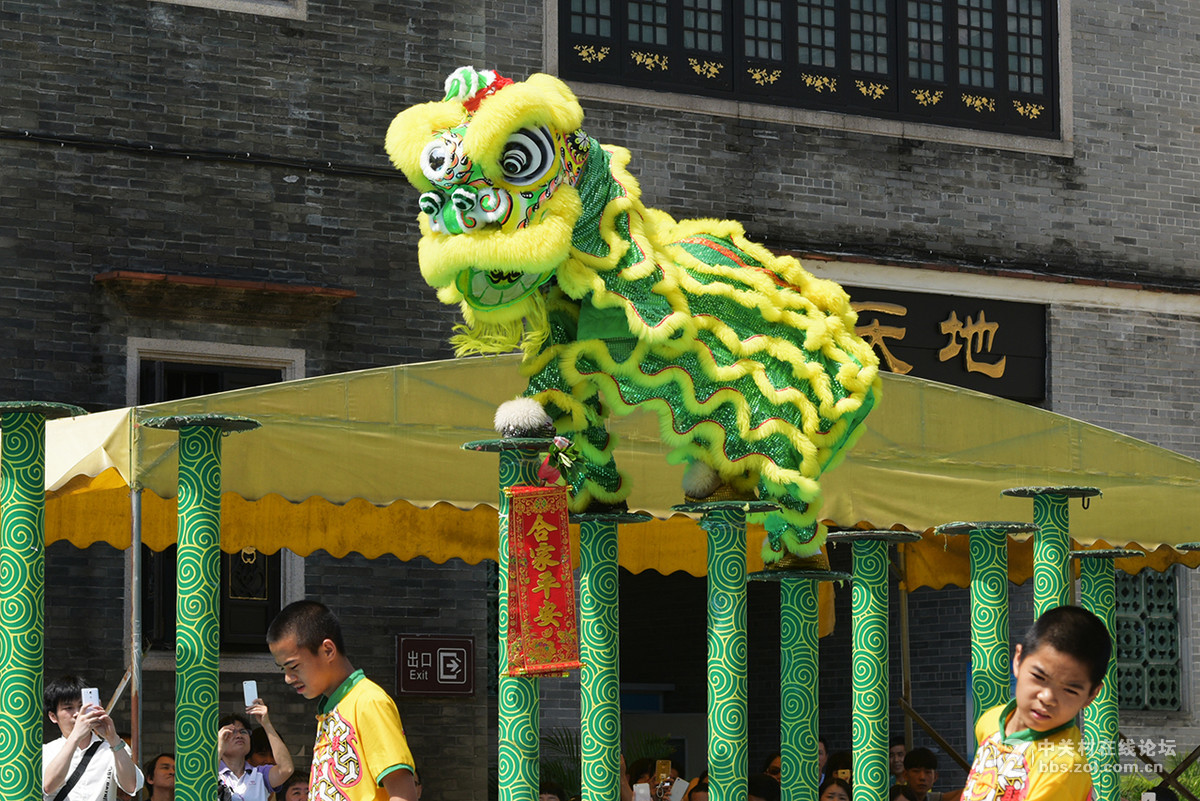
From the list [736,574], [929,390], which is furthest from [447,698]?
[736,574]

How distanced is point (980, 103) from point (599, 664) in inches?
335

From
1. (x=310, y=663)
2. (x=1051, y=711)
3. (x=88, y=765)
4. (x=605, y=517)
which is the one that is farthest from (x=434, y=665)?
(x=1051, y=711)

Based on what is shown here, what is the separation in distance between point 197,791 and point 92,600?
174 inches

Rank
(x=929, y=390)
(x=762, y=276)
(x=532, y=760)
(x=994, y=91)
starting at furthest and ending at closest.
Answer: (x=994, y=91)
(x=929, y=390)
(x=762, y=276)
(x=532, y=760)

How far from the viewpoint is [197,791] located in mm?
7680

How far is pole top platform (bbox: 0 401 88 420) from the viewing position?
730 cm

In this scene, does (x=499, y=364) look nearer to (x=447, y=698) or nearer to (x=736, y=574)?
(x=736, y=574)

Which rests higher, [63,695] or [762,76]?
[762,76]

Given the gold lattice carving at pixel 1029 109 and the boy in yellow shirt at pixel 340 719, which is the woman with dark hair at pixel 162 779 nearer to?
the boy in yellow shirt at pixel 340 719

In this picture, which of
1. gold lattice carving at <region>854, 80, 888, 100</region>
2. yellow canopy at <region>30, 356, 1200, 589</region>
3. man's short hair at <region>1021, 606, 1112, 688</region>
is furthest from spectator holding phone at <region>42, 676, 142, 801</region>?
gold lattice carving at <region>854, 80, 888, 100</region>

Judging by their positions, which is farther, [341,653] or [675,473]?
[675,473]

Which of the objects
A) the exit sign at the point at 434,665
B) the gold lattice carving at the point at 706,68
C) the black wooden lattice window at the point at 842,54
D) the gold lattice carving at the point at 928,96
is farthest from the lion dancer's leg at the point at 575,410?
the gold lattice carving at the point at 928,96

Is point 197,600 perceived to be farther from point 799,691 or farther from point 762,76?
point 762,76

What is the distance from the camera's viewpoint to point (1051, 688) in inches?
190
